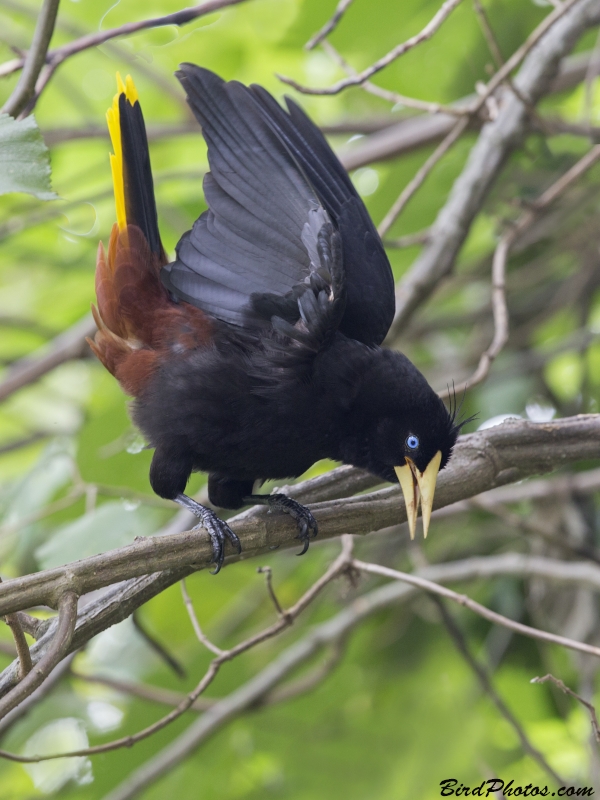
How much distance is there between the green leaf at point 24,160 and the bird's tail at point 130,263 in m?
0.88

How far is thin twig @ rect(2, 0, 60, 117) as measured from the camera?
232cm

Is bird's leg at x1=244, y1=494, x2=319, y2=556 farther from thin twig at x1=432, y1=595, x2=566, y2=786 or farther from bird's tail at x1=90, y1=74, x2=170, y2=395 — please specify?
thin twig at x1=432, y1=595, x2=566, y2=786

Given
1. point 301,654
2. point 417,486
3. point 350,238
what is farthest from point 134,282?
point 301,654

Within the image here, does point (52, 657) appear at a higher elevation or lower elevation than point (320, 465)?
higher

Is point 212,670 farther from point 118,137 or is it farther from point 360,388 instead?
point 118,137

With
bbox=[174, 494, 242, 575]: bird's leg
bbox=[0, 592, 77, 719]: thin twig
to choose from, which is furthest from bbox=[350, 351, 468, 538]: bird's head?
bbox=[0, 592, 77, 719]: thin twig

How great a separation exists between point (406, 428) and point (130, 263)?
1.02 metres

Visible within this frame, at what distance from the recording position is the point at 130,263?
2.74 meters

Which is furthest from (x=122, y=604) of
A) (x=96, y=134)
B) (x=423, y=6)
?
(x=423, y=6)

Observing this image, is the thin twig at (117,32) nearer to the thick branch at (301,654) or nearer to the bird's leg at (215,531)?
the bird's leg at (215,531)

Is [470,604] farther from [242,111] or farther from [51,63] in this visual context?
[51,63]

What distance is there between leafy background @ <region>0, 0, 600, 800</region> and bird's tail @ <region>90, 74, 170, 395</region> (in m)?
0.50

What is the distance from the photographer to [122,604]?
6.01 feet

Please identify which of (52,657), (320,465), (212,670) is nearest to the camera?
(52,657)
